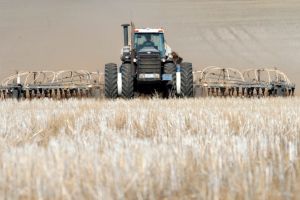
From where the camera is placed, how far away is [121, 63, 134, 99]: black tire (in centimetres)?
1402

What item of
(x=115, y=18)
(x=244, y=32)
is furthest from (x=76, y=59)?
(x=244, y=32)

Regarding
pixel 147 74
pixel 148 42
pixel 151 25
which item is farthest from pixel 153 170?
pixel 151 25

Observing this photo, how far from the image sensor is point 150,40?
49.4 ft

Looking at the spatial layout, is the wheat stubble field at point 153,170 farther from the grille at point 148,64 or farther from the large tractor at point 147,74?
the grille at point 148,64

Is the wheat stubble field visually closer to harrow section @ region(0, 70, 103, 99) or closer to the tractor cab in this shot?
the tractor cab

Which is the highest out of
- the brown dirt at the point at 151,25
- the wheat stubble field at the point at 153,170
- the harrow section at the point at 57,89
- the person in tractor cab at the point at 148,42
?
the brown dirt at the point at 151,25

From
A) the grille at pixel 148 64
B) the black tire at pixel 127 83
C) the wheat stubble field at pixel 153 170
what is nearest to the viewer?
the wheat stubble field at pixel 153 170

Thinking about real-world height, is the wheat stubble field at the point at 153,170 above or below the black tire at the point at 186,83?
below

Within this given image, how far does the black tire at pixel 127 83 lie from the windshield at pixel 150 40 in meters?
1.05

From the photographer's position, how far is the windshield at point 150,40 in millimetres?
14984

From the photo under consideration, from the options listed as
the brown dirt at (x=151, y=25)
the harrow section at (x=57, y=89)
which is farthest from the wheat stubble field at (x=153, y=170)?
the brown dirt at (x=151, y=25)

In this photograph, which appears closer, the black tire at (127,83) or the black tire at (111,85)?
the black tire at (127,83)

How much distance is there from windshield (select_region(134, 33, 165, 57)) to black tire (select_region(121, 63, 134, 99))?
3.45ft

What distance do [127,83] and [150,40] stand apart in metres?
1.58
